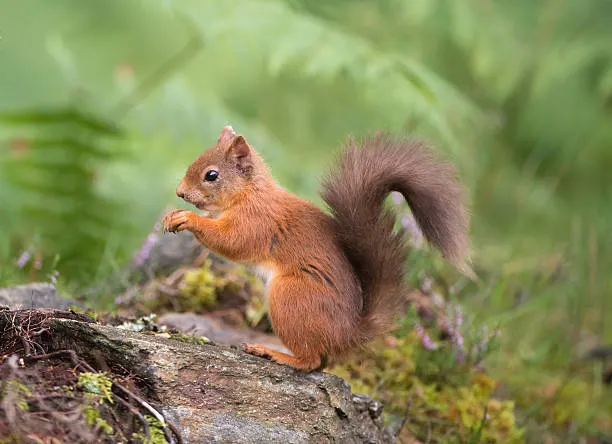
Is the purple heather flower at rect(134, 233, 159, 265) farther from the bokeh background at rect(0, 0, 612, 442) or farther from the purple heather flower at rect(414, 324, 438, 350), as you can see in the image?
the purple heather flower at rect(414, 324, 438, 350)

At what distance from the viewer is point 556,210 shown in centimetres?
700

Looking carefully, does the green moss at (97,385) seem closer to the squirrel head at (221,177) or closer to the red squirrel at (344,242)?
the red squirrel at (344,242)

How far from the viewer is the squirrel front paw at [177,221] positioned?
8.95ft

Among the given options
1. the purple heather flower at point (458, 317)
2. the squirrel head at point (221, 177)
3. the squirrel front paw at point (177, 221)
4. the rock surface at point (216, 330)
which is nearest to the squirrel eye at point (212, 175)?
the squirrel head at point (221, 177)

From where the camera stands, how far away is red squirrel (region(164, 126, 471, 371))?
2.60 meters

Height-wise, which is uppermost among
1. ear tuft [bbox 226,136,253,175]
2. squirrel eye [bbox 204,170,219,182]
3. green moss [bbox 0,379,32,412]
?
ear tuft [bbox 226,136,253,175]

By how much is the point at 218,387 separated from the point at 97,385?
16.0 inches

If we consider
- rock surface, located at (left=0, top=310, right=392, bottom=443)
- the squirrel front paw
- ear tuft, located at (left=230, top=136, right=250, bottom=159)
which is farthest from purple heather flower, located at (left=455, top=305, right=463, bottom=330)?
the squirrel front paw

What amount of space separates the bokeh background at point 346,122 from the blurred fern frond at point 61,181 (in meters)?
0.01

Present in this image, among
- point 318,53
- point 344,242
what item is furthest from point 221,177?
point 318,53

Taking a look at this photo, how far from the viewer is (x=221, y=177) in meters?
2.98

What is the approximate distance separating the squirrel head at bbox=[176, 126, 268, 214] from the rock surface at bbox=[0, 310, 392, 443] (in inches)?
25.1

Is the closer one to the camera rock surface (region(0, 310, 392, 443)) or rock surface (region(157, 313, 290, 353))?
rock surface (region(0, 310, 392, 443))

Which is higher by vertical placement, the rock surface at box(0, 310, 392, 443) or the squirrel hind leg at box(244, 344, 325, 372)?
the squirrel hind leg at box(244, 344, 325, 372)
